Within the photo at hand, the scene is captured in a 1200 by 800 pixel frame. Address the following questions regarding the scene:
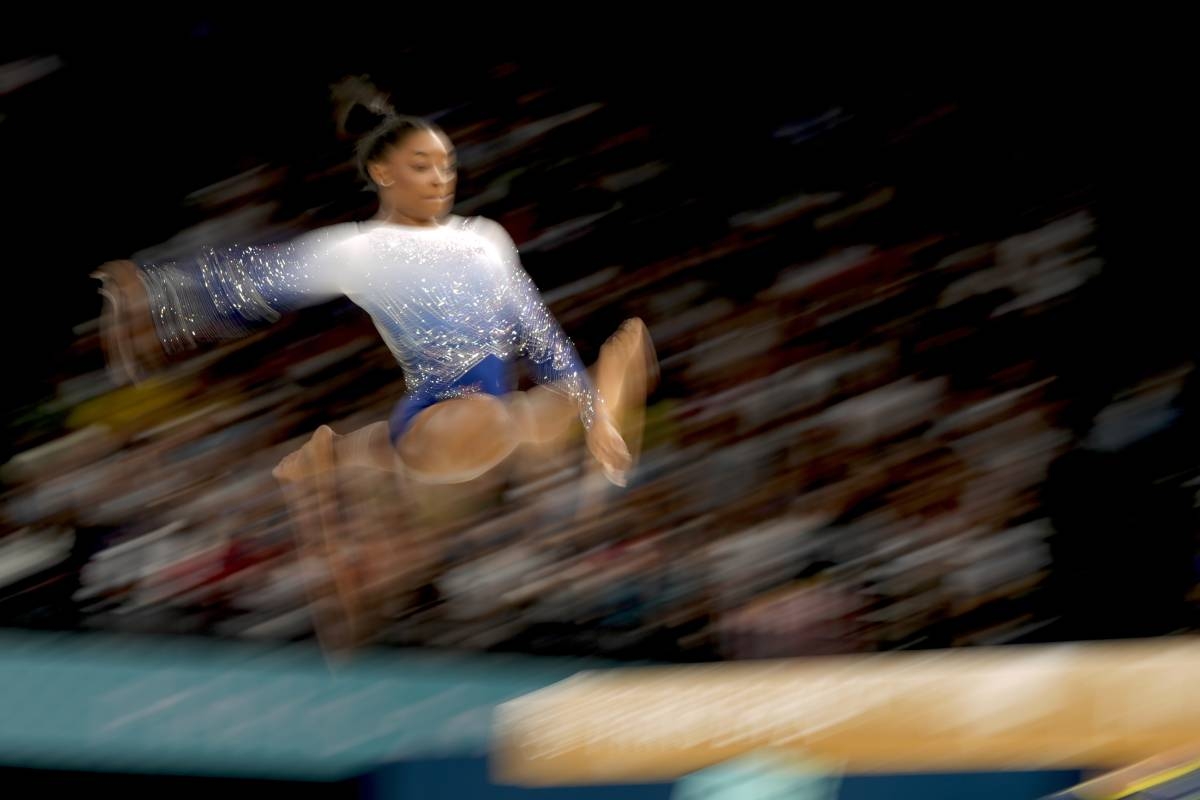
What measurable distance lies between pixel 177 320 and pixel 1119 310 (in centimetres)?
144

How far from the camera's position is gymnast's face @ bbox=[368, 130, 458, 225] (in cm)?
180

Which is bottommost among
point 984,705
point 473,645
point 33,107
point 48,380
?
point 984,705

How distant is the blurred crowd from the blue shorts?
0.05 m

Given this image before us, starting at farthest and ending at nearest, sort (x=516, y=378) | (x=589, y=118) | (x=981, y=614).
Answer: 1. (x=981, y=614)
2. (x=589, y=118)
3. (x=516, y=378)

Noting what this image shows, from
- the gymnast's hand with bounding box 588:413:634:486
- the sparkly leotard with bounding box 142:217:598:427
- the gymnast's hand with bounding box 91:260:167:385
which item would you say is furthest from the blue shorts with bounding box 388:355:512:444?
the gymnast's hand with bounding box 91:260:167:385

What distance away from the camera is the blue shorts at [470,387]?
1.84 meters

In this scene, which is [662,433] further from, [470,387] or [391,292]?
[391,292]

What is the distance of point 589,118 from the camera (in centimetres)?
203

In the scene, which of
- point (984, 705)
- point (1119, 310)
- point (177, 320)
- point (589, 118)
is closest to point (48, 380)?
point (177, 320)

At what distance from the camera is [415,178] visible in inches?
70.7

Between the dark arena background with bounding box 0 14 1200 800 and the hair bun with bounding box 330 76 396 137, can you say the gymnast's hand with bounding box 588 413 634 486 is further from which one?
the hair bun with bounding box 330 76 396 137

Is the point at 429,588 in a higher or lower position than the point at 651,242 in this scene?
lower

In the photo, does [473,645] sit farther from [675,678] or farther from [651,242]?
[651,242]

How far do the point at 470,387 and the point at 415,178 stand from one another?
10.8 inches
